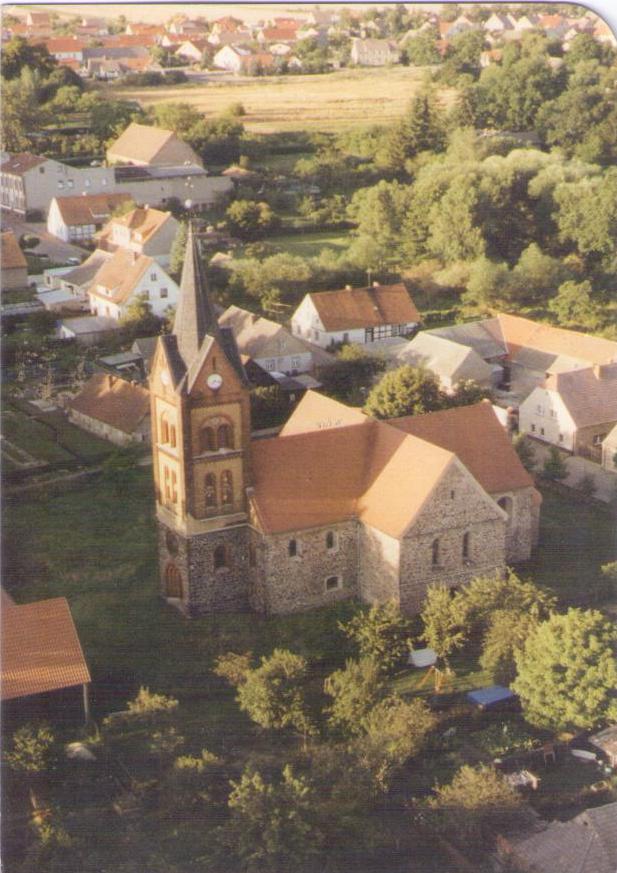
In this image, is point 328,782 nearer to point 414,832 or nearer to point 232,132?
point 414,832

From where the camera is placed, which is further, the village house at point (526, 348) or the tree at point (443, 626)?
the village house at point (526, 348)

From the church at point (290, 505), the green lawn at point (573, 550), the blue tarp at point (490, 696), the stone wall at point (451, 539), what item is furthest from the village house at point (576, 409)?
the blue tarp at point (490, 696)

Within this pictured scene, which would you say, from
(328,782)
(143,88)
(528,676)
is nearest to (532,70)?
(143,88)

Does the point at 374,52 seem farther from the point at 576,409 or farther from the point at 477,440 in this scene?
the point at 477,440

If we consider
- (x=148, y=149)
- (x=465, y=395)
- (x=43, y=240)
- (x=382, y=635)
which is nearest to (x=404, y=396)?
(x=465, y=395)

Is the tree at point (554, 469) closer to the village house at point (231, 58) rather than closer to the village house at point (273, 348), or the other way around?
the village house at point (273, 348)
